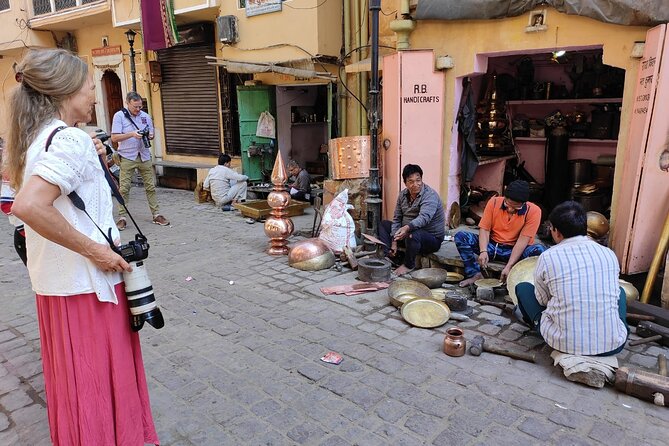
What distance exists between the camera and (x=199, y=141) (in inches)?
485

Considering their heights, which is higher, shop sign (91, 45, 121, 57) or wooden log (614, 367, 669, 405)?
shop sign (91, 45, 121, 57)

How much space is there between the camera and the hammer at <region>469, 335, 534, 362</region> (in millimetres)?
3750

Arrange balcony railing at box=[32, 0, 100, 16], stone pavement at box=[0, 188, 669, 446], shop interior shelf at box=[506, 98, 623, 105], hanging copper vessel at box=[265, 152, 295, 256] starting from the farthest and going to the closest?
balcony railing at box=[32, 0, 100, 16] → shop interior shelf at box=[506, 98, 623, 105] → hanging copper vessel at box=[265, 152, 295, 256] → stone pavement at box=[0, 188, 669, 446]

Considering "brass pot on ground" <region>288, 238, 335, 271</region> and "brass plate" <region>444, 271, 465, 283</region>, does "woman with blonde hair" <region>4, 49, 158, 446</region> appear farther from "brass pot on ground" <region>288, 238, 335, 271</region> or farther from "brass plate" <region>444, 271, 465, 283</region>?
"brass plate" <region>444, 271, 465, 283</region>

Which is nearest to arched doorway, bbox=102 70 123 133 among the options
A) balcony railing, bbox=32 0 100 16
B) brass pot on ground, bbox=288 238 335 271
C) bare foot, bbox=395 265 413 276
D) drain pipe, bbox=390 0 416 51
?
balcony railing, bbox=32 0 100 16

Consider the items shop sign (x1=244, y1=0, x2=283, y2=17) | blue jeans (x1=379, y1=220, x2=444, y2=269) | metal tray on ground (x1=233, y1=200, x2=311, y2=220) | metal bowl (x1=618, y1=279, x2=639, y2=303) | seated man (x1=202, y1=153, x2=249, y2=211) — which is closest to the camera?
metal bowl (x1=618, y1=279, x2=639, y2=303)

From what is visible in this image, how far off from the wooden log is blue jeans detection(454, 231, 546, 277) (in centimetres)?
202

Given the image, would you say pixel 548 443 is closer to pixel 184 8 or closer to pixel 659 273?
pixel 659 273

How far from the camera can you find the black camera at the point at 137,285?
224 centimetres

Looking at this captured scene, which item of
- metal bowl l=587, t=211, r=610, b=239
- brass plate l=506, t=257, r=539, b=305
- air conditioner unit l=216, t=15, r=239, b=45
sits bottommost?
brass plate l=506, t=257, r=539, b=305

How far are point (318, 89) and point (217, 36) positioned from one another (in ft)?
8.53

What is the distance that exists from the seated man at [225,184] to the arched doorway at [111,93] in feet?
20.8

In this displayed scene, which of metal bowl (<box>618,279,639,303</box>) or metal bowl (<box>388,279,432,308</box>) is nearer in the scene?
metal bowl (<box>618,279,639,303</box>)

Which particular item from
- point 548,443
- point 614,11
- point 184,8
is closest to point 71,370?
point 548,443
